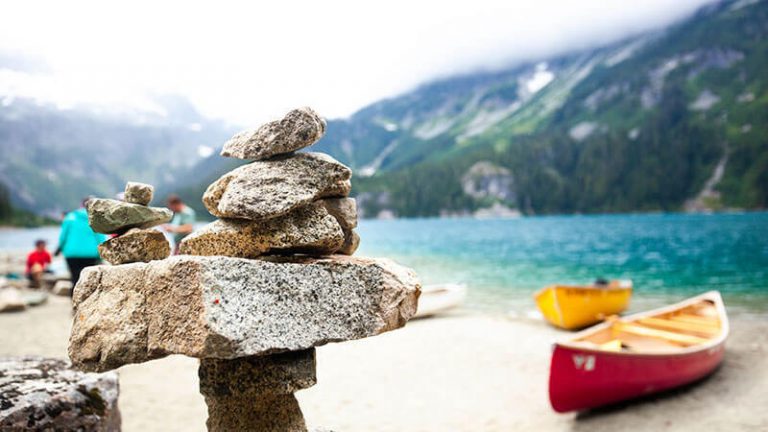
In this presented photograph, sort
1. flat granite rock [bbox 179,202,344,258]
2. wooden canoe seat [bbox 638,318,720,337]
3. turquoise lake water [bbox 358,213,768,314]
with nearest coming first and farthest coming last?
flat granite rock [bbox 179,202,344,258] → wooden canoe seat [bbox 638,318,720,337] → turquoise lake water [bbox 358,213,768,314]

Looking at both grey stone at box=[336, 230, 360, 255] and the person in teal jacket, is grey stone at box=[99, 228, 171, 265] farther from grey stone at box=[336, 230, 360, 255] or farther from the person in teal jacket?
the person in teal jacket


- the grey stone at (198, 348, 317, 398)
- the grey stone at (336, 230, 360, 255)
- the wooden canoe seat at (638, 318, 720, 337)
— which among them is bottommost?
the wooden canoe seat at (638, 318, 720, 337)

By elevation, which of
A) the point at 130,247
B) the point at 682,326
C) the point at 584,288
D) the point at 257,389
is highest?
the point at 130,247

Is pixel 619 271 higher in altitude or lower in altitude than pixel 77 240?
lower

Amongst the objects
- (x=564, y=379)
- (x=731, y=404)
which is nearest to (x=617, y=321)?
(x=731, y=404)

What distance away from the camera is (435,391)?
458 inches

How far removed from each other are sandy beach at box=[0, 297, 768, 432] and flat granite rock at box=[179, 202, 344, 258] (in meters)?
5.72

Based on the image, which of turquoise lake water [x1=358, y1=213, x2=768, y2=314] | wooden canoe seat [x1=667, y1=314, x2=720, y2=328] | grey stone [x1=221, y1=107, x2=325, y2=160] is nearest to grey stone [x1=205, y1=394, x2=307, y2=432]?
grey stone [x1=221, y1=107, x2=325, y2=160]

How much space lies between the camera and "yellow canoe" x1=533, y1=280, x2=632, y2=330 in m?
20.2

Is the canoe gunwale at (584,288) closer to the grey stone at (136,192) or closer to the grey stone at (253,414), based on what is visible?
the grey stone at (253,414)

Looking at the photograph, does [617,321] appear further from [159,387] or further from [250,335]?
[250,335]

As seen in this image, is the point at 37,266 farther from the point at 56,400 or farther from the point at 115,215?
the point at 115,215

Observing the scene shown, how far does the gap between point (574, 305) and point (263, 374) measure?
1832 cm

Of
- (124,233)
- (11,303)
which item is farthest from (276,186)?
(11,303)
